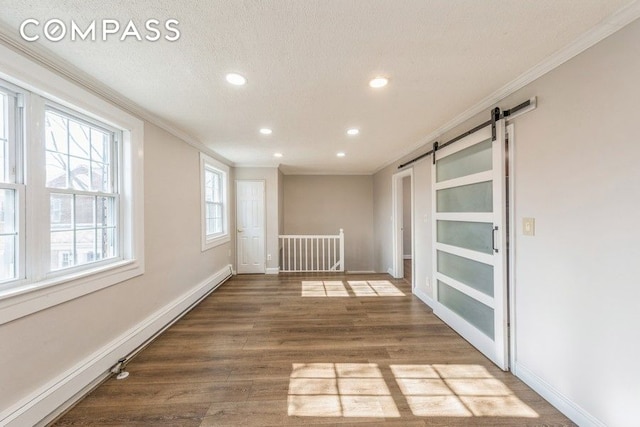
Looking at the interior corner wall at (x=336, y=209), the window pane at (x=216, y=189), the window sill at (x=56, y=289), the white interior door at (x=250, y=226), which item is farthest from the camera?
the interior corner wall at (x=336, y=209)

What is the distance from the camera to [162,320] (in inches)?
111

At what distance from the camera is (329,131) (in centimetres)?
324

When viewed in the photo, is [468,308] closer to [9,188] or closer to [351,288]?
[351,288]

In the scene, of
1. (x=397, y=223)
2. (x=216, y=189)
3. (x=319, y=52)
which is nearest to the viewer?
(x=319, y=52)

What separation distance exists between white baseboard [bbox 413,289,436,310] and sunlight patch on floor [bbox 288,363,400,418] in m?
1.61

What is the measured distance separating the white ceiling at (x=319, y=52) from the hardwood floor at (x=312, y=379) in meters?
2.35

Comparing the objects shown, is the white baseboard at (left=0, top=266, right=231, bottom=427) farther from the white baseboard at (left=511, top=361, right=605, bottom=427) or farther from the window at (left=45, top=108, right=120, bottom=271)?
the white baseboard at (left=511, top=361, right=605, bottom=427)

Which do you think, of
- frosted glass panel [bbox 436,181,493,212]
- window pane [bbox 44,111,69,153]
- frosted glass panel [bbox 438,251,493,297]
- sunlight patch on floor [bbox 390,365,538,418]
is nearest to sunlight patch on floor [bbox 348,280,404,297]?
frosted glass panel [bbox 438,251,493,297]

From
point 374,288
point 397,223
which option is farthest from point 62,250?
point 397,223

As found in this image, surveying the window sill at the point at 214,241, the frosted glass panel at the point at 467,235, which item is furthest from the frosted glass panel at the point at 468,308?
the window sill at the point at 214,241

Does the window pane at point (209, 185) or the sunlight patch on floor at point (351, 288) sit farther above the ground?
the window pane at point (209, 185)

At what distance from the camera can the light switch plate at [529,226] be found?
190cm

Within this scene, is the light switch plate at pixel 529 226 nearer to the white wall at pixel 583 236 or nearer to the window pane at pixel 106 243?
the white wall at pixel 583 236

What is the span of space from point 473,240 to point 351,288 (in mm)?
2359
